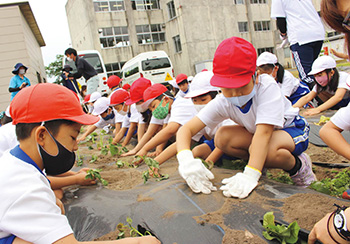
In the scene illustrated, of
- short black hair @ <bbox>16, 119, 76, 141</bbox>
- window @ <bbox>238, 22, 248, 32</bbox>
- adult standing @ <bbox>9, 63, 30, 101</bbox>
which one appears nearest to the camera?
short black hair @ <bbox>16, 119, 76, 141</bbox>

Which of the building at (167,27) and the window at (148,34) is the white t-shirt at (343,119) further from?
the window at (148,34)

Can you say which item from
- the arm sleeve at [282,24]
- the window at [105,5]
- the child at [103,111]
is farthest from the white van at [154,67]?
the arm sleeve at [282,24]

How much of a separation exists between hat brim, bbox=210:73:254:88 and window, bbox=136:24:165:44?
25.1 m

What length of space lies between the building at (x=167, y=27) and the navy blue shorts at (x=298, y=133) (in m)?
20.3

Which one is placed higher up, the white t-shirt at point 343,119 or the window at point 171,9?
the window at point 171,9

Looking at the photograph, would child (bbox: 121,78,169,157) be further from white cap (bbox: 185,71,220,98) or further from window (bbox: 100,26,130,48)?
window (bbox: 100,26,130,48)

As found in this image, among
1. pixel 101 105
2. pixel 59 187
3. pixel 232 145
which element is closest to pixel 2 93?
pixel 101 105

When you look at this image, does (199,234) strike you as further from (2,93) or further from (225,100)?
(2,93)

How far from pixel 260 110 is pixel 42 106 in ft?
4.91

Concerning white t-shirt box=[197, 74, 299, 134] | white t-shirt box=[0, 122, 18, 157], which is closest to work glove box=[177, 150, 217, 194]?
white t-shirt box=[197, 74, 299, 134]

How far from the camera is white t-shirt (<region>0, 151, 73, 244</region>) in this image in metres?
1.16

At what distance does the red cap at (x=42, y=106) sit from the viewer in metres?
1.41

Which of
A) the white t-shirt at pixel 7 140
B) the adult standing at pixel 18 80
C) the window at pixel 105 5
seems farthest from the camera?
the window at pixel 105 5

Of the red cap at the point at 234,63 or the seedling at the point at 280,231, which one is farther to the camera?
the red cap at the point at 234,63
